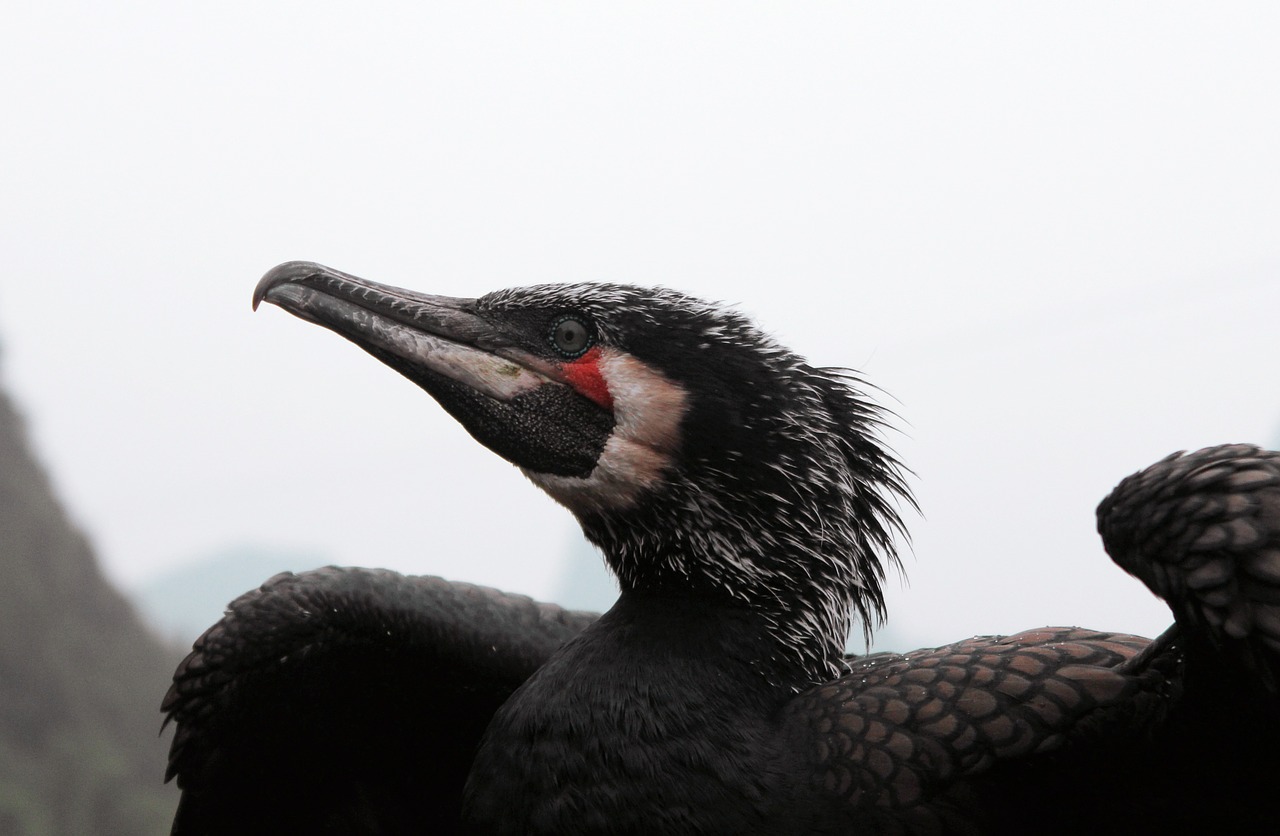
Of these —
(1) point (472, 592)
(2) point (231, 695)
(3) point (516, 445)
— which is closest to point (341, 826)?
(2) point (231, 695)

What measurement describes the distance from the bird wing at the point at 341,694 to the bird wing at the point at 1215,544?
1.85 metres

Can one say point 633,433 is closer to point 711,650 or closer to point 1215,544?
point 711,650

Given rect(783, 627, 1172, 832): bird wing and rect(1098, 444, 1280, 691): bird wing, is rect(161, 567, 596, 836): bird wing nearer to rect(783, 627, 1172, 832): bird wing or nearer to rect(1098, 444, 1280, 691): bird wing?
rect(783, 627, 1172, 832): bird wing

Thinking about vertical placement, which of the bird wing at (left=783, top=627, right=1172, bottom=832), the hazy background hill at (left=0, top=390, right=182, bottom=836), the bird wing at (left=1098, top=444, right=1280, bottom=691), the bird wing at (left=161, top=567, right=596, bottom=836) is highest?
the bird wing at (left=1098, top=444, right=1280, bottom=691)

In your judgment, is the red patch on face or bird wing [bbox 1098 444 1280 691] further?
the red patch on face

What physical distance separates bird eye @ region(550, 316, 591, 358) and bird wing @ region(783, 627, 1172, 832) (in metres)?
1.02

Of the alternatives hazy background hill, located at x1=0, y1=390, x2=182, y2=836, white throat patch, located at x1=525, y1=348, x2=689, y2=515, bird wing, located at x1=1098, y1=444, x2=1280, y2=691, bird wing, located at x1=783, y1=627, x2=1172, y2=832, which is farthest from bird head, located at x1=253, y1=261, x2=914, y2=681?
Result: hazy background hill, located at x1=0, y1=390, x2=182, y2=836

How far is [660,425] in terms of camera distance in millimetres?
2752

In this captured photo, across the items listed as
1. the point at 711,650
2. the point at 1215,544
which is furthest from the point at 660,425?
the point at 1215,544

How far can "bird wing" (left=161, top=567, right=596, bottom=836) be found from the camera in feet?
11.3

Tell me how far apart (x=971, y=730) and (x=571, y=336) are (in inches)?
48.8

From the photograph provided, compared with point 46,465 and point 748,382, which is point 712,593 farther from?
point 46,465

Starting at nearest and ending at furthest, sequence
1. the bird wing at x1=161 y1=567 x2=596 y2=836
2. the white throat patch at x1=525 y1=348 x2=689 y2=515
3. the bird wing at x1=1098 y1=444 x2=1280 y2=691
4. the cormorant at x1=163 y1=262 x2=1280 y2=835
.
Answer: the bird wing at x1=1098 y1=444 x2=1280 y2=691, the cormorant at x1=163 y1=262 x2=1280 y2=835, the white throat patch at x1=525 y1=348 x2=689 y2=515, the bird wing at x1=161 y1=567 x2=596 y2=836

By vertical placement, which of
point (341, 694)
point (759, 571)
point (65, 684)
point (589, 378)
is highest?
point (589, 378)
